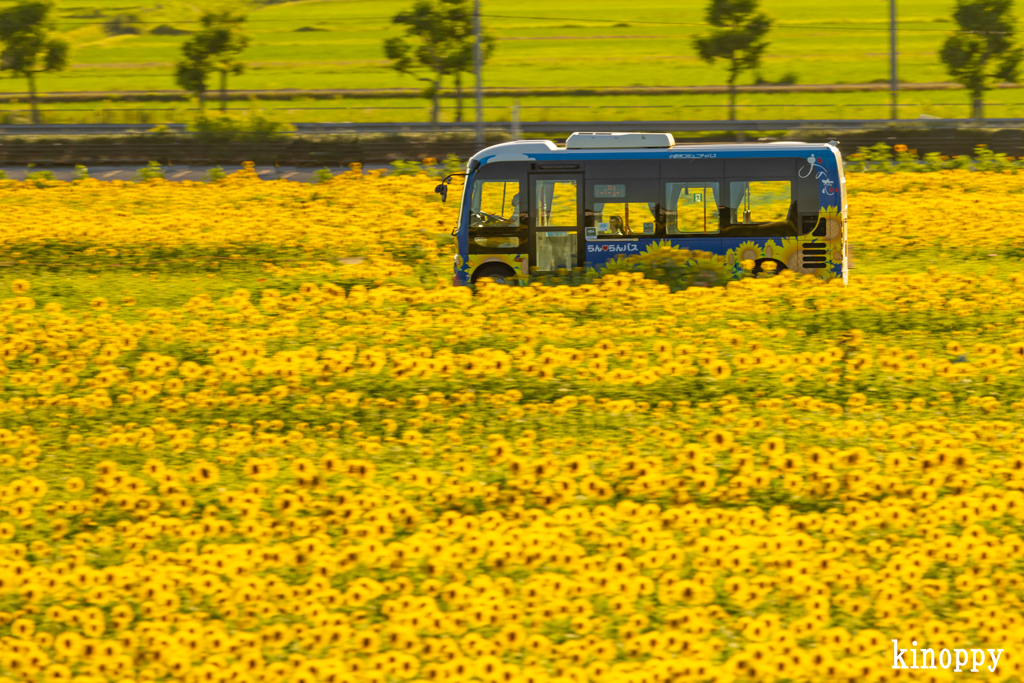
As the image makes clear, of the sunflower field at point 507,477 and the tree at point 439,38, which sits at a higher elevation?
the tree at point 439,38

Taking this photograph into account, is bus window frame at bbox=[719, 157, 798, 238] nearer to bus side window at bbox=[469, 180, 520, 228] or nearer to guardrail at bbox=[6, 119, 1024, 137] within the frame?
bus side window at bbox=[469, 180, 520, 228]

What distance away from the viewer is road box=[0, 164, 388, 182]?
29.8 meters

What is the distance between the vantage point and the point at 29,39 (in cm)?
5506

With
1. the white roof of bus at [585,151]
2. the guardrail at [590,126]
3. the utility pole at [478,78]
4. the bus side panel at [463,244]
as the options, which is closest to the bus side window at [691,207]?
the white roof of bus at [585,151]

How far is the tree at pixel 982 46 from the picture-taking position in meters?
45.8

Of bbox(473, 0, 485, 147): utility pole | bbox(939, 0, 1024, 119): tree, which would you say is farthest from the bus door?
bbox(939, 0, 1024, 119): tree

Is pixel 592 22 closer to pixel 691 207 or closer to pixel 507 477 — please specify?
pixel 691 207

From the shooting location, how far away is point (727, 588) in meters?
7.02

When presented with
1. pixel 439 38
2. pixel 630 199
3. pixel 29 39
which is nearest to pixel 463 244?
pixel 630 199

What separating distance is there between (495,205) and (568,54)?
68631mm

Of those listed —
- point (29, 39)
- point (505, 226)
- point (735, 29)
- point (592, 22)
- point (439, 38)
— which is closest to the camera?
point (505, 226)

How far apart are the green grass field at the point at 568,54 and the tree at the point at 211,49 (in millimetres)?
3163

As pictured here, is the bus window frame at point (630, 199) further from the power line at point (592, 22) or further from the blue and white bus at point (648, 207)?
the power line at point (592, 22)

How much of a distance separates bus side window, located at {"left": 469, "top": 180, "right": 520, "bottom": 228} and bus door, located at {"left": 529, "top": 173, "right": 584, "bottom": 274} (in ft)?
0.80
